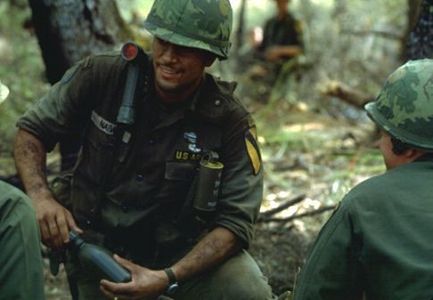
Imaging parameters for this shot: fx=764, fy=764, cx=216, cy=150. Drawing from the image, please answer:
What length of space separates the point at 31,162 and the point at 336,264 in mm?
1885

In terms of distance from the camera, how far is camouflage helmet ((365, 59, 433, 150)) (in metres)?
2.90

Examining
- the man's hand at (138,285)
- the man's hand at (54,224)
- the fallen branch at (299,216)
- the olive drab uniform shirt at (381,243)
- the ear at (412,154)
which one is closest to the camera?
the olive drab uniform shirt at (381,243)

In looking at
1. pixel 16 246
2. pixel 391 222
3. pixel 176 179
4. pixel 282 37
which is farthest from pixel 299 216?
pixel 282 37

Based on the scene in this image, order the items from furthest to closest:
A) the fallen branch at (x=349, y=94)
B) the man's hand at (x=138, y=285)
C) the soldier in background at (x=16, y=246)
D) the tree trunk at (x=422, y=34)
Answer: the fallen branch at (x=349, y=94) → the tree trunk at (x=422, y=34) → the man's hand at (x=138, y=285) → the soldier in background at (x=16, y=246)

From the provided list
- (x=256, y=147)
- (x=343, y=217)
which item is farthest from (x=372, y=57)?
(x=343, y=217)

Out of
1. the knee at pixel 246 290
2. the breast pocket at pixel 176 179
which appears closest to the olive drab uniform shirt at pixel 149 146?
the breast pocket at pixel 176 179

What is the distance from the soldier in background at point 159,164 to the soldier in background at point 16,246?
1278 mm

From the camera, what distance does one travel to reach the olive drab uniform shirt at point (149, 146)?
399 centimetres

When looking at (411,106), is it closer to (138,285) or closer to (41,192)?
(138,285)

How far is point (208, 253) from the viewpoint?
385 cm

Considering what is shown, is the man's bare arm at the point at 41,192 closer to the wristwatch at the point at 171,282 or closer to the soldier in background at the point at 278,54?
the wristwatch at the point at 171,282

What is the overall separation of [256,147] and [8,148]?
3268 mm

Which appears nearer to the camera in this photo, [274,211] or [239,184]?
[239,184]

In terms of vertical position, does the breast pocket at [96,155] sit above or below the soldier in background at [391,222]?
below
